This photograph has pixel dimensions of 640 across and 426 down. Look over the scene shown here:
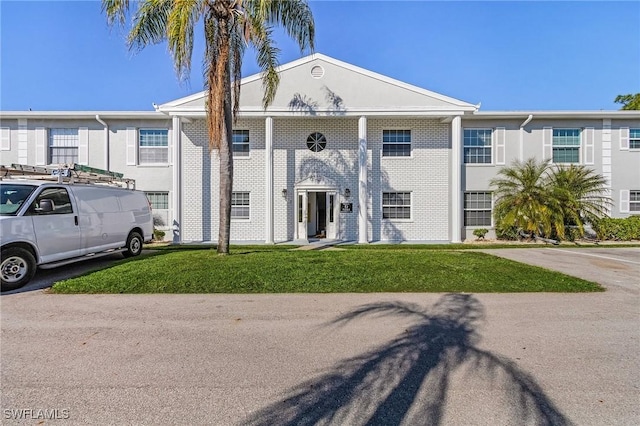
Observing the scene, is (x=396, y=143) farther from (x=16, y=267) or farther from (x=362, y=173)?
(x=16, y=267)

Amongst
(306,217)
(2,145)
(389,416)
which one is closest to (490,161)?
(306,217)

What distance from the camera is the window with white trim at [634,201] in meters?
15.5

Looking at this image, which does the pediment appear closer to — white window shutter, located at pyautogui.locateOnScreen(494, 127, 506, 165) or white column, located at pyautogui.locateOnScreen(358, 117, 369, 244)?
white column, located at pyautogui.locateOnScreen(358, 117, 369, 244)

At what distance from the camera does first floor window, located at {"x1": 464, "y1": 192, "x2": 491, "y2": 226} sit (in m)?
15.5

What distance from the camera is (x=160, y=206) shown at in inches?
599

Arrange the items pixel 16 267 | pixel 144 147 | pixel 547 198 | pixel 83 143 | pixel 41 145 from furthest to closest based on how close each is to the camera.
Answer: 1. pixel 144 147
2. pixel 83 143
3. pixel 41 145
4. pixel 547 198
5. pixel 16 267

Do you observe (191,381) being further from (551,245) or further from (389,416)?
(551,245)

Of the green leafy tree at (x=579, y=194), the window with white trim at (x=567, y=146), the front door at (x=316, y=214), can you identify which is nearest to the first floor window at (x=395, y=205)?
the front door at (x=316, y=214)

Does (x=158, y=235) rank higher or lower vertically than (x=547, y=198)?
lower

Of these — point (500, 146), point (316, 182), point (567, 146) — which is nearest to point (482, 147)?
point (500, 146)

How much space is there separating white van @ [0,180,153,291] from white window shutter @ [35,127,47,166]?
29.8 ft

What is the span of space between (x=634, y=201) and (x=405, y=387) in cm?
1931

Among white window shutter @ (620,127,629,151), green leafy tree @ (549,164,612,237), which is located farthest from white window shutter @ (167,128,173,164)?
white window shutter @ (620,127,629,151)

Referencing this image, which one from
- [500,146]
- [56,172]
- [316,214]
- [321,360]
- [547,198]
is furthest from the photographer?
[316,214]
